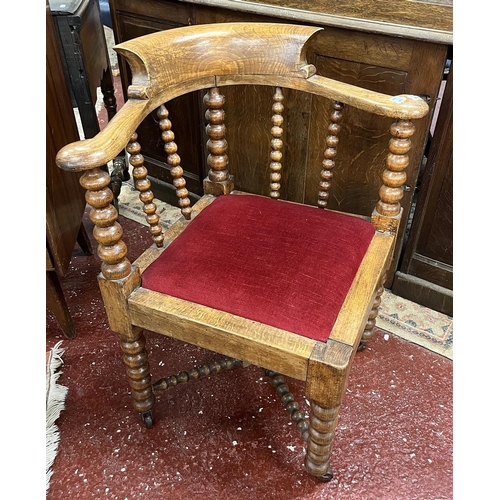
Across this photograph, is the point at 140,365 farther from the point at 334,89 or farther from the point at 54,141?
the point at 334,89

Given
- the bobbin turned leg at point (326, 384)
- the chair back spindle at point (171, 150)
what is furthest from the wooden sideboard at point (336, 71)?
the bobbin turned leg at point (326, 384)

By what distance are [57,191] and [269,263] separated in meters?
0.74

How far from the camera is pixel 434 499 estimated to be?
3.97 feet

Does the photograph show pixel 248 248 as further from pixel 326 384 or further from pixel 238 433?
pixel 238 433

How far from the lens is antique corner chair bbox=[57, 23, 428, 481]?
93cm

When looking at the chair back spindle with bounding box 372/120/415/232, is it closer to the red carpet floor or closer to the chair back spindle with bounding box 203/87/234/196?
the chair back spindle with bounding box 203/87/234/196

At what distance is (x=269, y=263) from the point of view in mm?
1046

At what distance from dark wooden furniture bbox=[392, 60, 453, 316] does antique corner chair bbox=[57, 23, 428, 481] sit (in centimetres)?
36

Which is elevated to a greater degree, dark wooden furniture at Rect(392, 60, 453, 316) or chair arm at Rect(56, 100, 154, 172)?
chair arm at Rect(56, 100, 154, 172)

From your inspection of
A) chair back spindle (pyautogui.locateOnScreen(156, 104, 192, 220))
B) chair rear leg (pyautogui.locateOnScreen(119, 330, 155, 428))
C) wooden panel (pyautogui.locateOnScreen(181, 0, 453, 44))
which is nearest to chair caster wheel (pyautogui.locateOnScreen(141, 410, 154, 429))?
chair rear leg (pyautogui.locateOnScreen(119, 330, 155, 428))

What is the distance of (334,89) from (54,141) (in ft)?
2.69

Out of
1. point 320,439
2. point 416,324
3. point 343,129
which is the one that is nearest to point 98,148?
point 320,439

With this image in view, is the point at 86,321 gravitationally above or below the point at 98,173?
below
